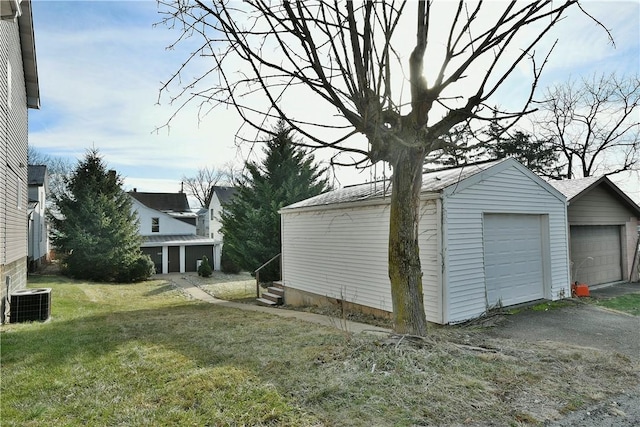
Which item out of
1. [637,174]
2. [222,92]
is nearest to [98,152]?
[222,92]

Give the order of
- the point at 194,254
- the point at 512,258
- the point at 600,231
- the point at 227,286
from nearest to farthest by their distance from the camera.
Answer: the point at 512,258 → the point at 600,231 → the point at 227,286 → the point at 194,254

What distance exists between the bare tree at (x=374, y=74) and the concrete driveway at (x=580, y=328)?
121 inches

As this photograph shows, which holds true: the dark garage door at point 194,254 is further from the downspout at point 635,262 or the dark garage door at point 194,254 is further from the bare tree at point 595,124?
the bare tree at point 595,124

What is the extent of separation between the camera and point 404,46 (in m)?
5.59

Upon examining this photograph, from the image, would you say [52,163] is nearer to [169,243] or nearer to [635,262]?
[169,243]

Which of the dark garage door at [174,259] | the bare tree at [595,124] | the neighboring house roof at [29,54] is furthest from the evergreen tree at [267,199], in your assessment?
the bare tree at [595,124]

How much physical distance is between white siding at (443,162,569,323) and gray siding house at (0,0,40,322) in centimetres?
877

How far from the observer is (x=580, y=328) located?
7184 mm

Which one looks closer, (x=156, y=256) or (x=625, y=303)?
(x=625, y=303)

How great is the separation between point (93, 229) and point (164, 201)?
19494mm

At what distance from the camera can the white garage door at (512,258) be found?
8539 millimetres

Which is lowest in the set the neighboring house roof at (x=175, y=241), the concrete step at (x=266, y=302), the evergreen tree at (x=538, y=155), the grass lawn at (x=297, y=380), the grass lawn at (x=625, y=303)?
the concrete step at (x=266, y=302)

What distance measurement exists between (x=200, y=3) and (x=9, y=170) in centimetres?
787

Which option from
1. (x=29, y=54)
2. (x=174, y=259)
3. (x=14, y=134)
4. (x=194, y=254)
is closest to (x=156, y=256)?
(x=174, y=259)
